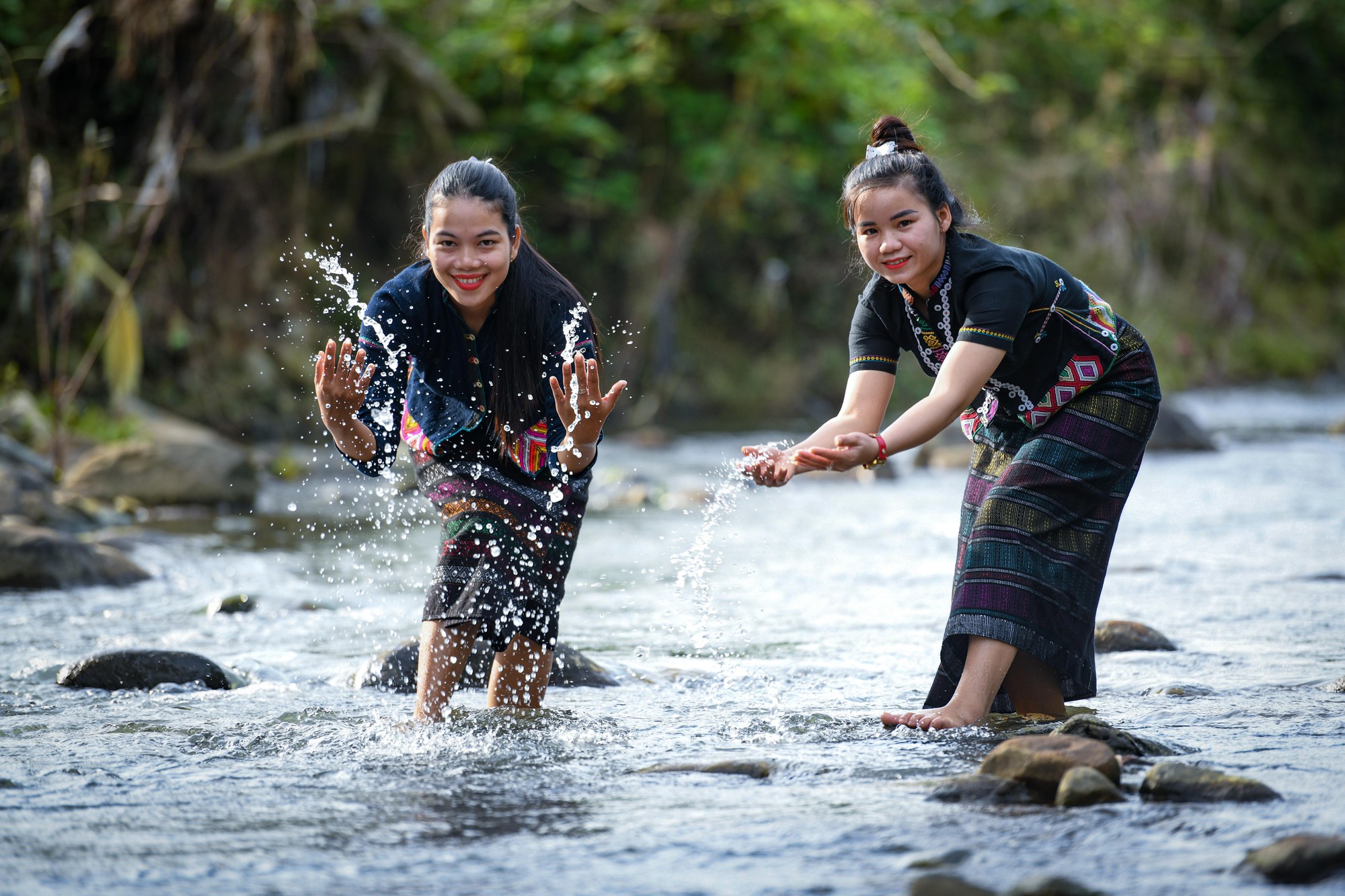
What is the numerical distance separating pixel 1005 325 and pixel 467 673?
209 cm

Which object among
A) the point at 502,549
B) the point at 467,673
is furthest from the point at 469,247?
the point at 467,673

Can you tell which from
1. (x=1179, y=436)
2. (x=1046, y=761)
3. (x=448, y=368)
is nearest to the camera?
(x=1046, y=761)

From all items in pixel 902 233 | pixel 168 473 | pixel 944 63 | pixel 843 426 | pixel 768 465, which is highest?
pixel 944 63

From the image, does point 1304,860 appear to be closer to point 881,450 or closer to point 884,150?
point 881,450

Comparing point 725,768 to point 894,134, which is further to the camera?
point 894,134

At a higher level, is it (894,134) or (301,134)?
(301,134)

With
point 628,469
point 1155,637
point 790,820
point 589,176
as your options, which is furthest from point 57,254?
point 790,820

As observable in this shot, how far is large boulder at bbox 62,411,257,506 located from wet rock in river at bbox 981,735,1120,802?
7688mm

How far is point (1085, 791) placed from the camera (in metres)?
2.85

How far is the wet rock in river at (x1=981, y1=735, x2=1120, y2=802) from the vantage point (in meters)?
2.94

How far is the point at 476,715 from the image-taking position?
3797mm

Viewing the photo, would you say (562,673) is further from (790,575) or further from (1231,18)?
(1231,18)

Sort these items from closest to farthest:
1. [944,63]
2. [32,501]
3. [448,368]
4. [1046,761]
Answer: [1046,761] → [448,368] → [32,501] → [944,63]

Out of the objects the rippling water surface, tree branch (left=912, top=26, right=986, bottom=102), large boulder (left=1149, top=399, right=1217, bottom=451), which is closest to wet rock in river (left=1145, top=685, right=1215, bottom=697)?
the rippling water surface
